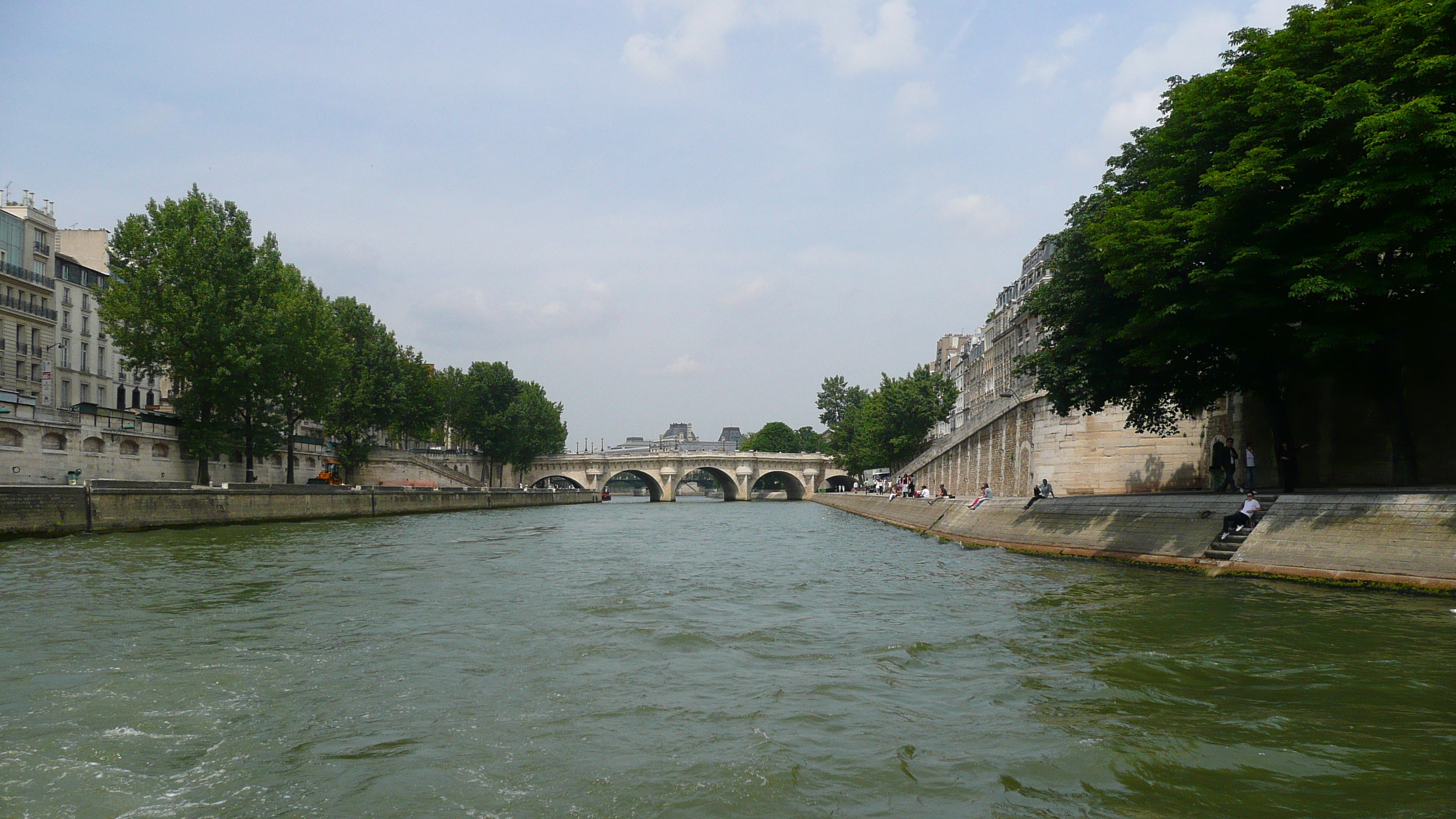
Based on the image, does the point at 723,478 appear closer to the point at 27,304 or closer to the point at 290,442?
the point at 290,442

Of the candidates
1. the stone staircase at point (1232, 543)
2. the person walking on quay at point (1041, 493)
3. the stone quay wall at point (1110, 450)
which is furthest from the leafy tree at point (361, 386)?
the stone staircase at point (1232, 543)

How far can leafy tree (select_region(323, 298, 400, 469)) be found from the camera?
2537 inches

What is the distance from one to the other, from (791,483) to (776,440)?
127 feet

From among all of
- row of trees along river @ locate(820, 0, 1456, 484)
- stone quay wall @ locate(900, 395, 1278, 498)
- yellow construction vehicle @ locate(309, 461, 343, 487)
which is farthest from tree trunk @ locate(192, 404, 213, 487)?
row of trees along river @ locate(820, 0, 1456, 484)

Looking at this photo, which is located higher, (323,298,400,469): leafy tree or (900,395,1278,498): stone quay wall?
(323,298,400,469): leafy tree

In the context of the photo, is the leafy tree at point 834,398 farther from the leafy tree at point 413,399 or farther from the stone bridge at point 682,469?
the leafy tree at point 413,399

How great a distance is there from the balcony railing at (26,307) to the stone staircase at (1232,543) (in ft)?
184

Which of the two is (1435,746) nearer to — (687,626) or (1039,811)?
(1039,811)

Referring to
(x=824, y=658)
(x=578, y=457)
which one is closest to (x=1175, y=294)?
(x=824, y=658)

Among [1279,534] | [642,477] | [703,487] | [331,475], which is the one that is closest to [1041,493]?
[1279,534]

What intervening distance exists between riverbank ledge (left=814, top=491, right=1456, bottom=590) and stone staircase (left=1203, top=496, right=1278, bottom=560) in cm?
11

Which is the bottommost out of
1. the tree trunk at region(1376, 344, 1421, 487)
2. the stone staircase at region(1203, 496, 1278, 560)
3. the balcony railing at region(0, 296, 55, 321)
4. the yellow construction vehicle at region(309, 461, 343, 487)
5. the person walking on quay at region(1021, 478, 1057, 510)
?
the stone staircase at region(1203, 496, 1278, 560)

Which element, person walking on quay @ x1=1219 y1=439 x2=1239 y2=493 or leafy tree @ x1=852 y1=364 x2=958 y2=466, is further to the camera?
leafy tree @ x1=852 y1=364 x2=958 y2=466

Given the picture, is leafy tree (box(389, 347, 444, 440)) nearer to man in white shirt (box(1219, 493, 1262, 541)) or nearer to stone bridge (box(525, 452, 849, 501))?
stone bridge (box(525, 452, 849, 501))
